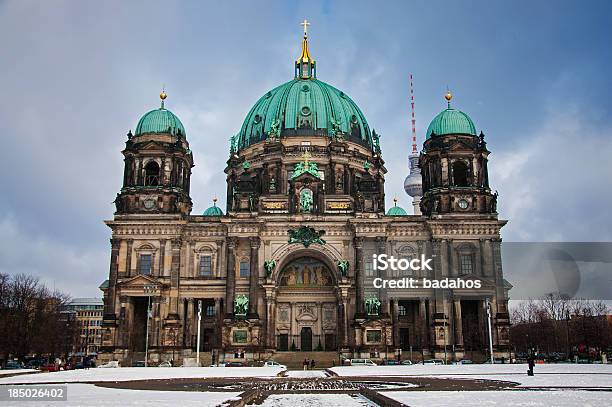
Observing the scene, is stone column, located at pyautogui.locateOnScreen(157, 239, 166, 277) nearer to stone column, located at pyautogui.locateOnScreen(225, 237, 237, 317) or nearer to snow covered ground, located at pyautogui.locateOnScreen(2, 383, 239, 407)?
stone column, located at pyautogui.locateOnScreen(225, 237, 237, 317)

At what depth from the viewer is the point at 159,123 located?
69.4 metres

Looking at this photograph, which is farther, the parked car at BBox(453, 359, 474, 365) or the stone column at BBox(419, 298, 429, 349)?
the stone column at BBox(419, 298, 429, 349)

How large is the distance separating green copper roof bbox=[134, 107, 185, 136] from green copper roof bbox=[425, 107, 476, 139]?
28.4 metres

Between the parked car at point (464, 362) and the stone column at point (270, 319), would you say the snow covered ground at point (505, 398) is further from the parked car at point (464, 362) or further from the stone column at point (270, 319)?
the stone column at point (270, 319)

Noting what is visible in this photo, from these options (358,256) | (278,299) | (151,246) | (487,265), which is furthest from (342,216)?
(151,246)

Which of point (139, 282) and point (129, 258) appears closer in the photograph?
point (139, 282)

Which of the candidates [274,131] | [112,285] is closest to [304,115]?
[274,131]

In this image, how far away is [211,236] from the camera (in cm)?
6625

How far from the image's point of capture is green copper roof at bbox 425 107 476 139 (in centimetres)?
6931

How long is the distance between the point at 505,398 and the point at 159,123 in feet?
187

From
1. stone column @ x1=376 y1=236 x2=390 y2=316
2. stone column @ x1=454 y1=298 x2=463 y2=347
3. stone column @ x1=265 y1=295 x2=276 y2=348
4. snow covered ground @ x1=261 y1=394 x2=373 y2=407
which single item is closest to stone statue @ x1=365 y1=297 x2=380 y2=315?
stone column @ x1=376 y1=236 x2=390 y2=316

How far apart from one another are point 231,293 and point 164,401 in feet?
148

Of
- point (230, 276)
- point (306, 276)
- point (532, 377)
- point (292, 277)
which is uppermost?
point (306, 276)

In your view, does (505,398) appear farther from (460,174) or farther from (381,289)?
(460,174)
